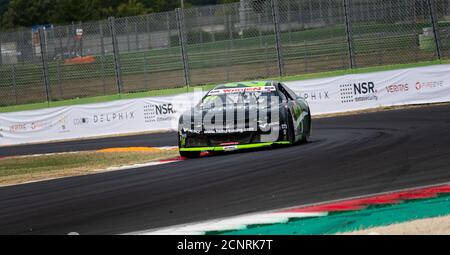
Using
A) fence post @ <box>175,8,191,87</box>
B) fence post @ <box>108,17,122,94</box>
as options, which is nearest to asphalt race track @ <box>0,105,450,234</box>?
fence post @ <box>175,8,191,87</box>

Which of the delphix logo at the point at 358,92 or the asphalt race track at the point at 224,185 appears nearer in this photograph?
the asphalt race track at the point at 224,185

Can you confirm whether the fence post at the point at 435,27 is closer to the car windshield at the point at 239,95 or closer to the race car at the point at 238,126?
the car windshield at the point at 239,95

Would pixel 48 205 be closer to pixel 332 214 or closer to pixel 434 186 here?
pixel 332 214

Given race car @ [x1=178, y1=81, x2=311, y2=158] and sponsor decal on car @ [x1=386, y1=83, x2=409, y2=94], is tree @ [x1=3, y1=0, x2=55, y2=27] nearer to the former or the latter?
sponsor decal on car @ [x1=386, y1=83, x2=409, y2=94]

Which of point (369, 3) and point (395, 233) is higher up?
point (369, 3)

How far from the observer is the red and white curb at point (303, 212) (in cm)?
757

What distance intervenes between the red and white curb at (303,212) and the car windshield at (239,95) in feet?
21.0

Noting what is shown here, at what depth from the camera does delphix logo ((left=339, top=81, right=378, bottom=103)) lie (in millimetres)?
23875

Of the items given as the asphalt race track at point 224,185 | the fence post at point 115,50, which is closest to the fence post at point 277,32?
the fence post at point 115,50

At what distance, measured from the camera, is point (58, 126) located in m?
25.9

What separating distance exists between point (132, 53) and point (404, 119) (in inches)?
417

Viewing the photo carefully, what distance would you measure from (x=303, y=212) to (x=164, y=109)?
1710cm
